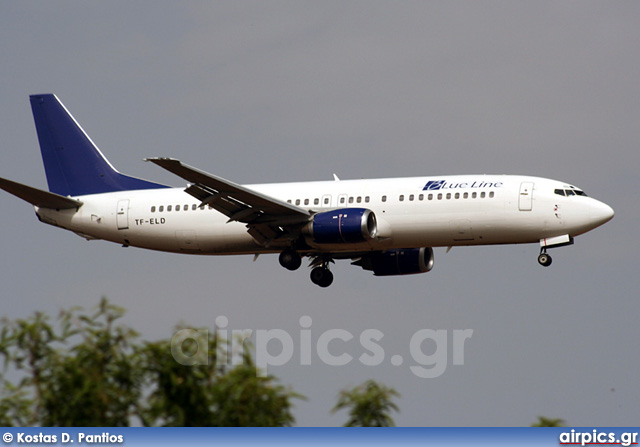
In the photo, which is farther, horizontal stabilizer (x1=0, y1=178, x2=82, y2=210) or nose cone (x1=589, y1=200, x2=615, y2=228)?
horizontal stabilizer (x1=0, y1=178, x2=82, y2=210)

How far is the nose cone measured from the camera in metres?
45.2

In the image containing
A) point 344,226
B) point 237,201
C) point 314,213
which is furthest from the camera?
point 314,213

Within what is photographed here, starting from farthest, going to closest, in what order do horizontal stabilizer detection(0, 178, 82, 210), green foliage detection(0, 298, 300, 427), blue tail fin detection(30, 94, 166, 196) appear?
blue tail fin detection(30, 94, 166, 196)
horizontal stabilizer detection(0, 178, 82, 210)
green foliage detection(0, 298, 300, 427)

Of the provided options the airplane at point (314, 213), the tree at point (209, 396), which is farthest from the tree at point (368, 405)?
the airplane at point (314, 213)

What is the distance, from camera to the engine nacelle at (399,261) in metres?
51.8

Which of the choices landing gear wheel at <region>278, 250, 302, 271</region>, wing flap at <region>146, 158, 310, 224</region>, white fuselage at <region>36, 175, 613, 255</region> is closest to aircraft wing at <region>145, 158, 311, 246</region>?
wing flap at <region>146, 158, 310, 224</region>

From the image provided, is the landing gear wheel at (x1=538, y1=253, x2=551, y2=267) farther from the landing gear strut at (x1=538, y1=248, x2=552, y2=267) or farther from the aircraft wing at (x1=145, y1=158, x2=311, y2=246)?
the aircraft wing at (x1=145, y1=158, x2=311, y2=246)

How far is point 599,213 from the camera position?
45344 millimetres

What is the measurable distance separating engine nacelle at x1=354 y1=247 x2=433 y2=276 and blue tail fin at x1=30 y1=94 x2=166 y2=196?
10062mm

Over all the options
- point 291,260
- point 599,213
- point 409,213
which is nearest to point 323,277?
point 291,260

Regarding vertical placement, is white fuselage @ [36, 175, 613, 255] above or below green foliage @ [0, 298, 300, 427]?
above

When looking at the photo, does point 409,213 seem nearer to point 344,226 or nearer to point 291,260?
point 344,226

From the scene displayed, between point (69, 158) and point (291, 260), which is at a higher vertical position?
point (69, 158)

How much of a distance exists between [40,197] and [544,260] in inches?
858
